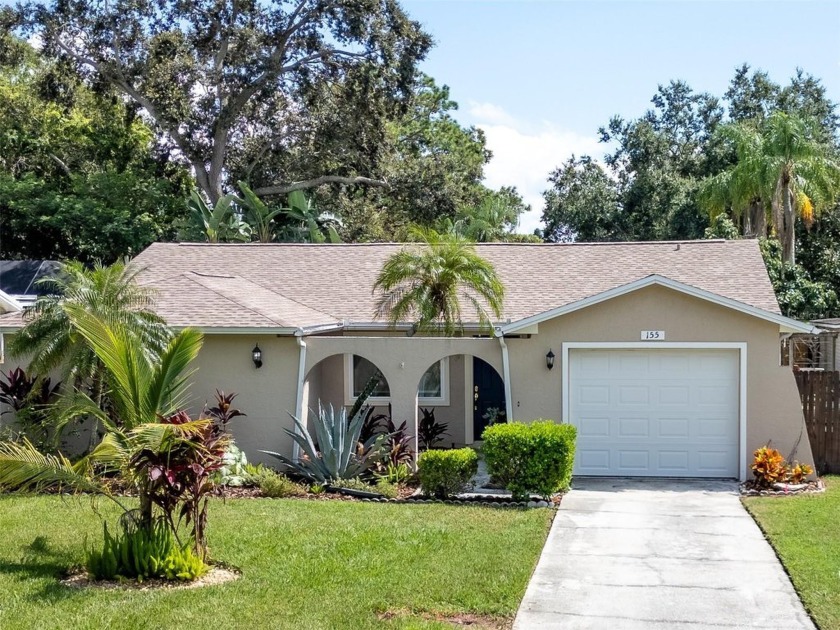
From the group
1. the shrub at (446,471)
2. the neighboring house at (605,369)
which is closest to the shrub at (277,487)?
the neighboring house at (605,369)

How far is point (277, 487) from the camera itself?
12.6 m

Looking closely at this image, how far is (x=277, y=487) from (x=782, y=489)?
7.37 metres

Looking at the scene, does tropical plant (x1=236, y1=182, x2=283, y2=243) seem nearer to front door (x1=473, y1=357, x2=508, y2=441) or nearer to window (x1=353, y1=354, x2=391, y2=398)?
window (x1=353, y1=354, x2=391, y2=398)

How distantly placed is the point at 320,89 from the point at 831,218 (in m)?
20.6

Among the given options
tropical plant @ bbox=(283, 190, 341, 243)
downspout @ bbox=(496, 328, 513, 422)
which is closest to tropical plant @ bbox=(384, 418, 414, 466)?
downspout @ bbox=(496, 328, 513, 422)

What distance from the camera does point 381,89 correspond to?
116ft

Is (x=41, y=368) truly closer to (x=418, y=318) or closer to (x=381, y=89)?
(x=418, y=318)

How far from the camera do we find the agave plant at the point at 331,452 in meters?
13.2

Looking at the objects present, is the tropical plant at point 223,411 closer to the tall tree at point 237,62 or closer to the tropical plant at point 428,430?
the tropical plant at point 428,430

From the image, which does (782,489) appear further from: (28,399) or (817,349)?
(817,349)

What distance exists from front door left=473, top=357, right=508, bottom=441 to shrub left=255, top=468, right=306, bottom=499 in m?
6.05

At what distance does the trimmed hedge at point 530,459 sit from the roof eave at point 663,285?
2.21 metres

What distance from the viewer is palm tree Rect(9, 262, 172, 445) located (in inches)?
510

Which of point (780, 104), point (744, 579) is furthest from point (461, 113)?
point (744, 579)
